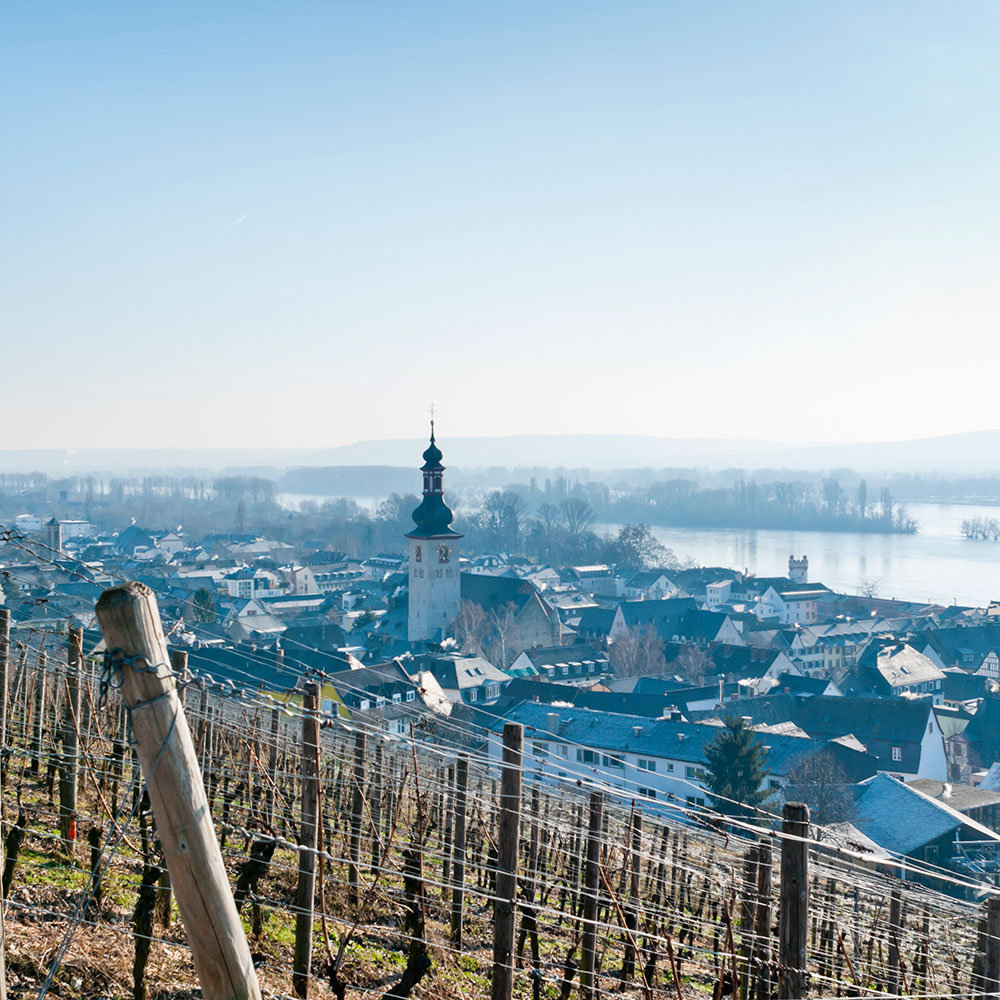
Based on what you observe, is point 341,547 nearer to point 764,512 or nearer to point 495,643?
point 495,643

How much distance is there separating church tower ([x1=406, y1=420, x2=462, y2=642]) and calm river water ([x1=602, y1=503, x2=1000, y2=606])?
3728 centimetres

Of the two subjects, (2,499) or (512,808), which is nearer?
(512,808)

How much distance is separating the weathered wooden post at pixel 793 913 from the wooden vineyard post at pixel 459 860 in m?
2.00

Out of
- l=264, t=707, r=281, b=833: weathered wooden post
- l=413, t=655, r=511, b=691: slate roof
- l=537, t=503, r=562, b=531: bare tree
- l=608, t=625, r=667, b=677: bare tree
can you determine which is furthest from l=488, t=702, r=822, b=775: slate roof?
l=537, t=503, r=562, b=531: bare tree

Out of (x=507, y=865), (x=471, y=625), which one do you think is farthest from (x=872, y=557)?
(x=507, y=865)

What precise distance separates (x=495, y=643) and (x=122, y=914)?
1733 inches

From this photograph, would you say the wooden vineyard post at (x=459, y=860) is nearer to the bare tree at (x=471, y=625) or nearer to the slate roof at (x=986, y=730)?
the slate roof at (x=986, y=730)

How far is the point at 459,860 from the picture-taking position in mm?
5090

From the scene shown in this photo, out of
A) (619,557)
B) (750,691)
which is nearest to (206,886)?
(750,691)

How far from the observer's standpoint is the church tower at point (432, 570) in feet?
159

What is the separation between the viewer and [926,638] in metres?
49.2

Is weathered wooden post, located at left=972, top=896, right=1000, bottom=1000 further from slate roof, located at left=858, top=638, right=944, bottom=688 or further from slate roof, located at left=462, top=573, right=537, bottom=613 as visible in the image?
slate roof, located at left=462, top=573, right=537, bottom=613

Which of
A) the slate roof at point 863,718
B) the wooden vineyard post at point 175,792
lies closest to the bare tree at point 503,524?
the slate roof at point 863,718

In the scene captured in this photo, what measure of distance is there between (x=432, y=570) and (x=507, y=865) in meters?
45.6
